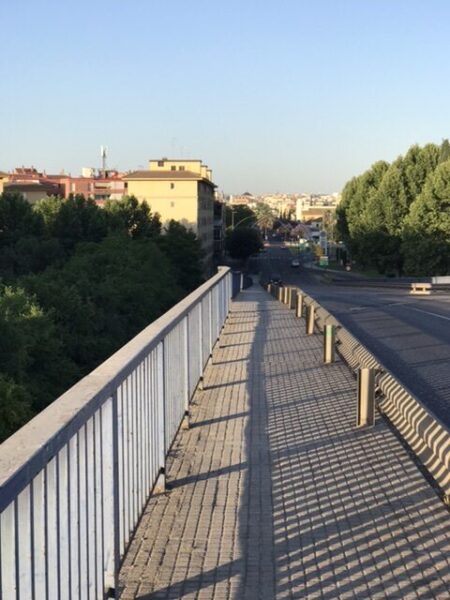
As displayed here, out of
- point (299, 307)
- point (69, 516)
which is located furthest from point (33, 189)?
point (69, 516)

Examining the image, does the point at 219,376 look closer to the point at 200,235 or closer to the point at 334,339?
the point at 334,339

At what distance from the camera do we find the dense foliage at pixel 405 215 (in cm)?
5981

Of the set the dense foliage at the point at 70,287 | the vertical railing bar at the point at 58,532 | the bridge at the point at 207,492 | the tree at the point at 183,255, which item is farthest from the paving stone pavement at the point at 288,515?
the tree at the point at 183,255

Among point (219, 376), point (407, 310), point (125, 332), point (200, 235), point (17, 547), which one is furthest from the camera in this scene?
point (200, 235)

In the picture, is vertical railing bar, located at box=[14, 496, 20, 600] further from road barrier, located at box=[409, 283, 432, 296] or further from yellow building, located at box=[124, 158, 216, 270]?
yellow building, located at box=[124, 158, 216, 270]

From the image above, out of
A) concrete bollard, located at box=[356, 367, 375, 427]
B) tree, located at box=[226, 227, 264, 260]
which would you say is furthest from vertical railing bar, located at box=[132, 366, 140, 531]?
tree, located at box=[226, 227, 264, 260]

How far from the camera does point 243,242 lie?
117 metres

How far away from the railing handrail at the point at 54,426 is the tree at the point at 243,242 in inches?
4404

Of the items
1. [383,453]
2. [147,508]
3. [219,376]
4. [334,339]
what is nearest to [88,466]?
[147,508]

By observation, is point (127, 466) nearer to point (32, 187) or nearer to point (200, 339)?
point (200, 339)

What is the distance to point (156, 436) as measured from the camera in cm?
604

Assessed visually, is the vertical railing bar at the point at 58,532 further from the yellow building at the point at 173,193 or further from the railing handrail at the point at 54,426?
the yellow building at the point at 173,193

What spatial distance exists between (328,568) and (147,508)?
5.05 feet

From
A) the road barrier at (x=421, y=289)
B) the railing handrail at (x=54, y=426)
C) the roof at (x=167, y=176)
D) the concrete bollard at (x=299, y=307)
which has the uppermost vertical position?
the roof at (x=167, y=176)
